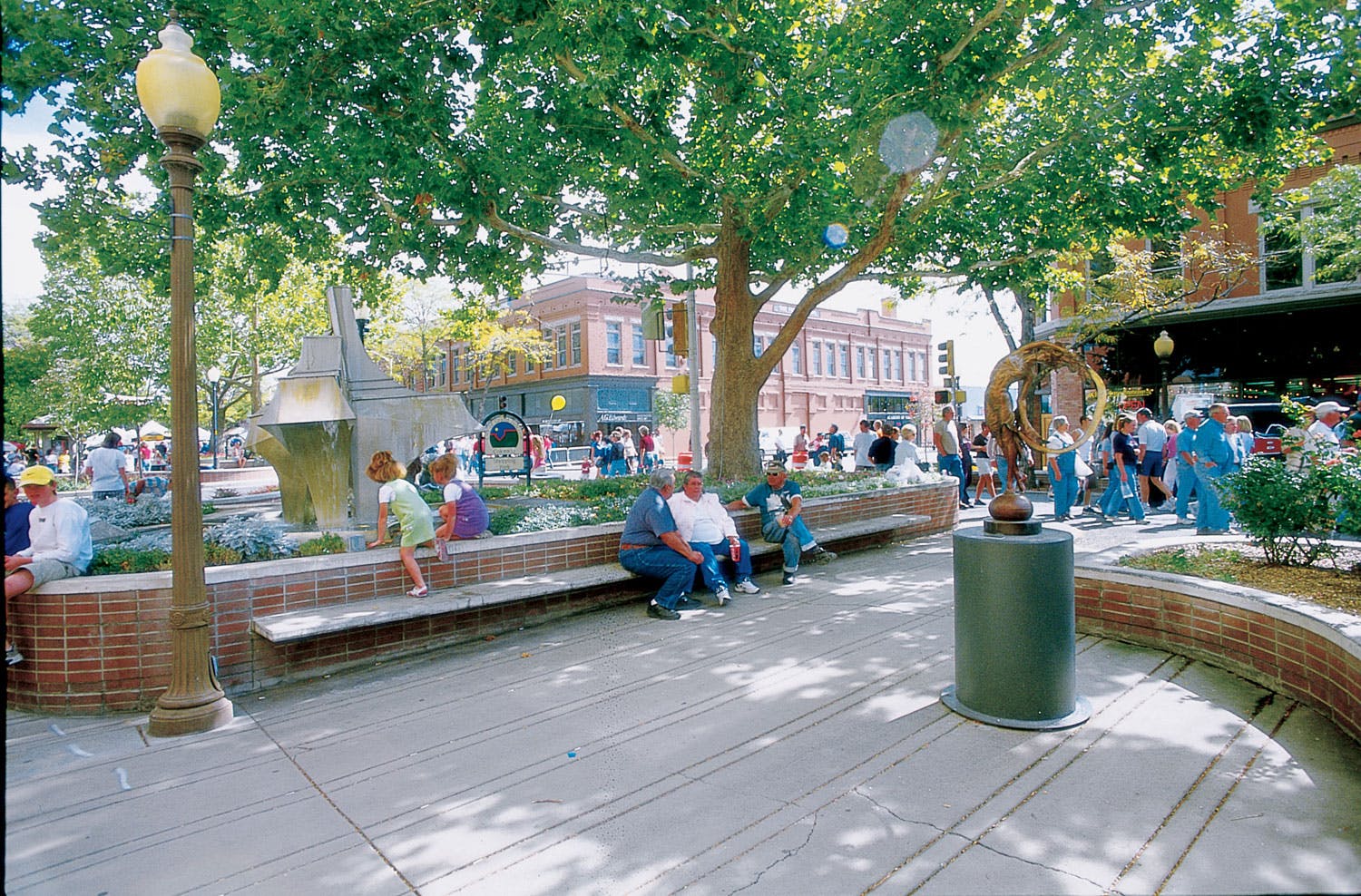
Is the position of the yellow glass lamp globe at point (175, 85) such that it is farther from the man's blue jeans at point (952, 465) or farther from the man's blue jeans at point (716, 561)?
the man's blue jeans at point (952, 465)

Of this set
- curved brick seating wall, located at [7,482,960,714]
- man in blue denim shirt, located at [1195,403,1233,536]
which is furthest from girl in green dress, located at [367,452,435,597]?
man in blue denim shirt, located at [1195,403,1233,536]

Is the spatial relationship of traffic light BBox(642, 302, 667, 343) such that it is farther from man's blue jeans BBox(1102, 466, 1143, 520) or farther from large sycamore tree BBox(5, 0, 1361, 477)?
man's blue jeans BBox(1102, 466, 1143, 520)

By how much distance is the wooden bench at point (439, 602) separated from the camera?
17.7 feet

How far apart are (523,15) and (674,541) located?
5.05 metres

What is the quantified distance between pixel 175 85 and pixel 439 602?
3736mm

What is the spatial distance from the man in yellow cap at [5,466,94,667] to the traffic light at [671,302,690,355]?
9320 millimetres

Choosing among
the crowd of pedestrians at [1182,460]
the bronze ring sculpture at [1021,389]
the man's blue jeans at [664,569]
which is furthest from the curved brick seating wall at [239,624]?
the crowd of pedestrians at [1182,460]

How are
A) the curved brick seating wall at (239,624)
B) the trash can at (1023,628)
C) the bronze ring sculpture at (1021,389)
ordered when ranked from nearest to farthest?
the trash can at (1023,628)
the bronze ring sculpture at (1021,389)
the curved brick seating wall at (239,624)

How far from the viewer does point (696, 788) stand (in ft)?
12.3

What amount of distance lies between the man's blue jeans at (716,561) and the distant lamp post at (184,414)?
4.07 m

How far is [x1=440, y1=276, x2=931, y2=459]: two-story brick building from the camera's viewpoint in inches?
1743

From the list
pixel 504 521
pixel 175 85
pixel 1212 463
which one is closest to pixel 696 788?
pixel 504 521

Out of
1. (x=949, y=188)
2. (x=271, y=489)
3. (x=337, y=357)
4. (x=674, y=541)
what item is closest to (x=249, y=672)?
(x=674, y=541)

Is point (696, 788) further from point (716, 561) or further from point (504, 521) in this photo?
point (504, 521)
